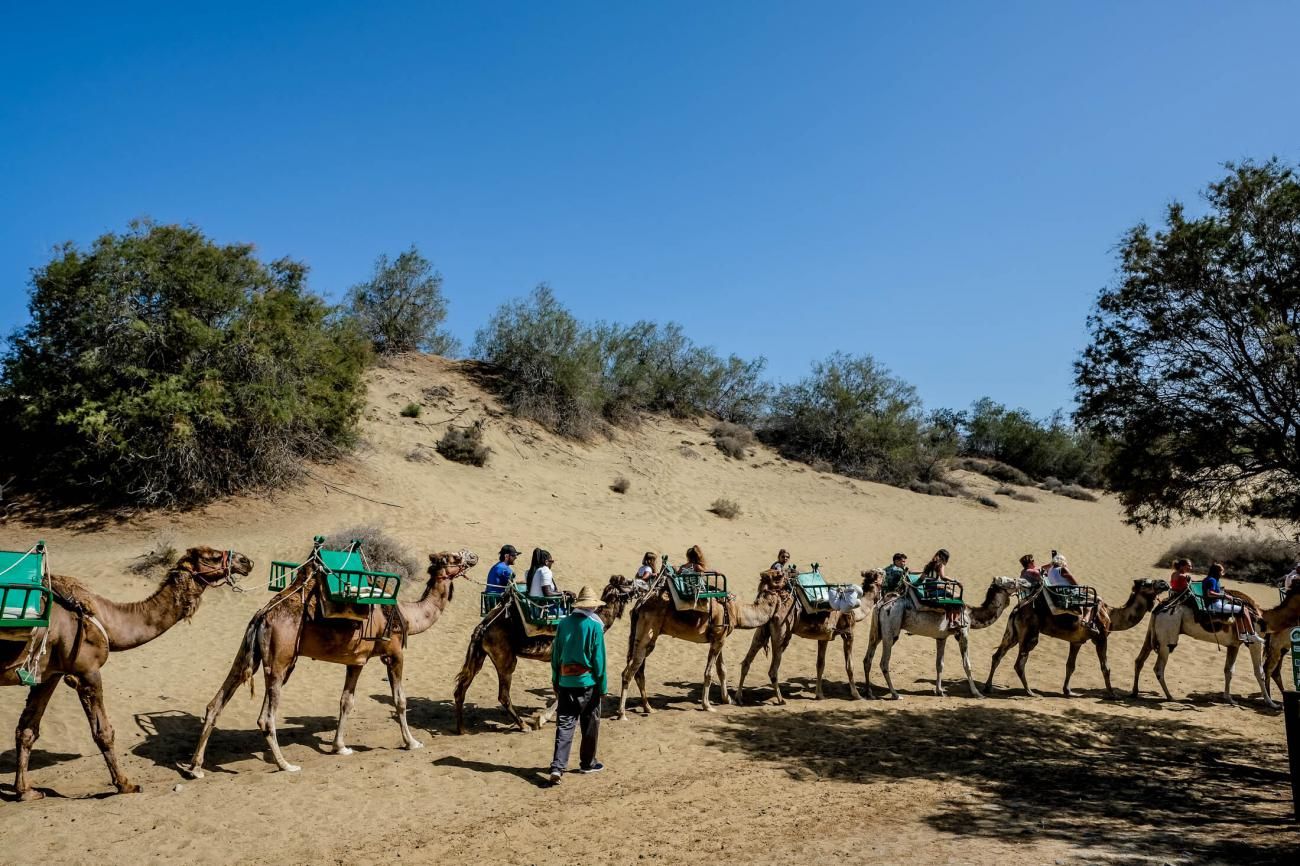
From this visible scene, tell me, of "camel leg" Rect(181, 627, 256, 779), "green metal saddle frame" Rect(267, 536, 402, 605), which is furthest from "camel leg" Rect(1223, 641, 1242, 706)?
"camel leg" Rect(181, 627, 256, 779)

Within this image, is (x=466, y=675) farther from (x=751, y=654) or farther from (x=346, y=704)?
(x=751, y=654)

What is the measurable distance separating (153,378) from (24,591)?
1529 centimetres

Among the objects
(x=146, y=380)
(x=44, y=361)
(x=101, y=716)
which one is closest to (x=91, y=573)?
(x=146, y=380)

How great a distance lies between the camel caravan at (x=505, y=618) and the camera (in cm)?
776

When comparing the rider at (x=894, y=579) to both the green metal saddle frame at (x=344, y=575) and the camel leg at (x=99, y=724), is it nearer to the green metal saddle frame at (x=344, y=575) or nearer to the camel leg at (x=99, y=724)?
the green metal saddle frame at (x=344, y=575)

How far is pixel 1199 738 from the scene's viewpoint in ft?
36.2

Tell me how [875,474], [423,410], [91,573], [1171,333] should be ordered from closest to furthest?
[1171,333] → [91,573] → [423,410] → [875,474]

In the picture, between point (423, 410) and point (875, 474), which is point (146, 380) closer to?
point (423, 410)

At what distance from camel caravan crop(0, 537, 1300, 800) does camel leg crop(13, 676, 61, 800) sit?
0.06ft

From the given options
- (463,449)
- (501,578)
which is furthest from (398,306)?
(501,578)

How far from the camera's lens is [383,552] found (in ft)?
59.7

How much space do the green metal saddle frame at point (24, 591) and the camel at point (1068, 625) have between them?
13078 mm

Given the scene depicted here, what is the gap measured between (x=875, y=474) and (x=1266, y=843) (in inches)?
1382

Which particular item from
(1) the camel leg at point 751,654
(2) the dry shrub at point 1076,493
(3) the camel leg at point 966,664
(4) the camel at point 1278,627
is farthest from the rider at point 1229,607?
(2) the dry shrub at point 1076,493
